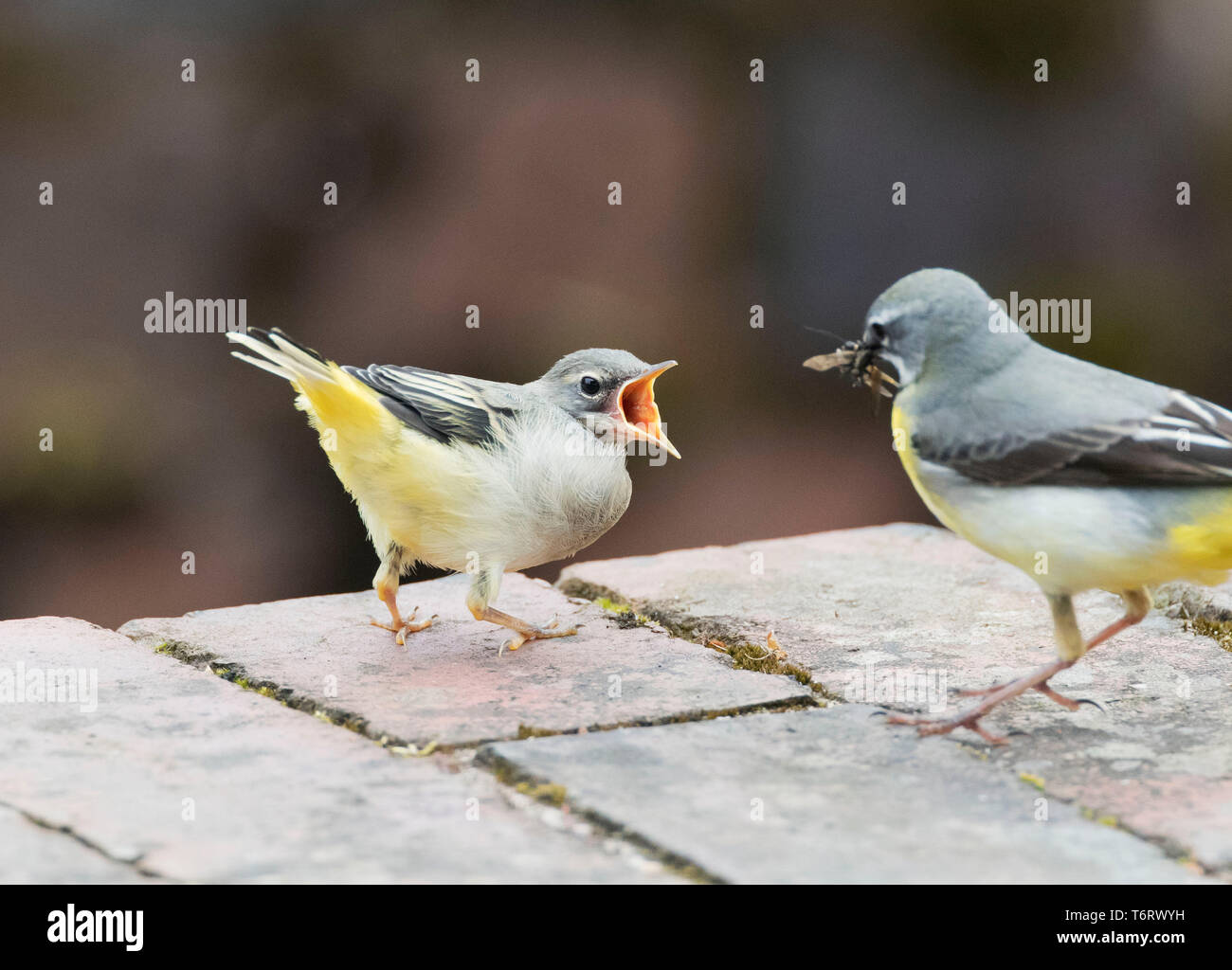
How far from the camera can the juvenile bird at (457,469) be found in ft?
13.6

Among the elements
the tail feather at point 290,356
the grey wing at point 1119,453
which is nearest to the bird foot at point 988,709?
the grey wing at point 1119,453

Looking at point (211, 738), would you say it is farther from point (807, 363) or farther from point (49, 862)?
point (807, 363)

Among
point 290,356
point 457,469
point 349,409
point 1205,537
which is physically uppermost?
point 290,356

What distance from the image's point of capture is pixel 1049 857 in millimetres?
2594

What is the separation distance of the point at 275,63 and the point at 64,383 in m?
2.10

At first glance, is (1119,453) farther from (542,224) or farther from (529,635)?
(542,224)

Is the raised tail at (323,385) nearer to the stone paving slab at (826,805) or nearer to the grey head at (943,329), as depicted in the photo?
the stone paving slab at (826,805)

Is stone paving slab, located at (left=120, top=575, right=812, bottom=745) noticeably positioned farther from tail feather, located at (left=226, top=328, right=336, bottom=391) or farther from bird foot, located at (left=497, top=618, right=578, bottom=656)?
tail feather, located at (left=226, top=328, right=336, bottom=391)

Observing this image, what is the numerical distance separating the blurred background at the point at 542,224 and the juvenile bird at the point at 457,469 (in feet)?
12.4

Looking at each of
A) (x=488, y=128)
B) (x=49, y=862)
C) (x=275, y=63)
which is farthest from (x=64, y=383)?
(x=49, y=862)

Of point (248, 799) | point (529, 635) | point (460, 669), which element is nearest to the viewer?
point (248, 799)

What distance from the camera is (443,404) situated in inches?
169

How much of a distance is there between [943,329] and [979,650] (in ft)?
3.53

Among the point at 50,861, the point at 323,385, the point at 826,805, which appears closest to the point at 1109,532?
the point at 826,805
